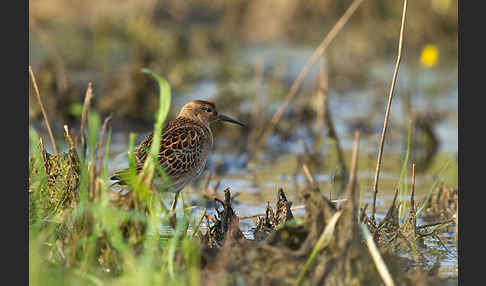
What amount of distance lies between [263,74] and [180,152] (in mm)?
6831

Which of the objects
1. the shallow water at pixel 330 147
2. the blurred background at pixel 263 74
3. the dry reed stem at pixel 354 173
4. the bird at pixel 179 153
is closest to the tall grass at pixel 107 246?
the dry reed stem at pixel 354 173

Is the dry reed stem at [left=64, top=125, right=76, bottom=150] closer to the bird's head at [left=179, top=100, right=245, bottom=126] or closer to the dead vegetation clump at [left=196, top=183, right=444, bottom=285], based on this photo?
the dead vegetation clump at [left=196, top=183, right=444, bottom=285]

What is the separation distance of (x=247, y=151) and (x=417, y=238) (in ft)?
12.8

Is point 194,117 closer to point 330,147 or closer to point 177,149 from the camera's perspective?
point 177,149

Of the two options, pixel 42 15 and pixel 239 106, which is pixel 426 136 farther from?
pixel 42 15

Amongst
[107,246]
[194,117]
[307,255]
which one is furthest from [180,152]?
[307,255]

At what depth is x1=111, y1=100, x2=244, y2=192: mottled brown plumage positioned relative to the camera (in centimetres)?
572

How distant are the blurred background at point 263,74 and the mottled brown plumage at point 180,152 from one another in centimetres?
109

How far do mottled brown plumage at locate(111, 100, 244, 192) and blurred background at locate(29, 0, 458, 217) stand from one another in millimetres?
1085

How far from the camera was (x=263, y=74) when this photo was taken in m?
12.6

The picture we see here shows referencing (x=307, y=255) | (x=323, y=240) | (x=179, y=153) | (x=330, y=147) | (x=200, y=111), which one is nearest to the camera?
(x=323, y=240)

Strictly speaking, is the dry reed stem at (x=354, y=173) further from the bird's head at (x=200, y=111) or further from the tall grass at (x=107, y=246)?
the bird's head at (x=200, y=111)

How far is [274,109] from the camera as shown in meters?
10.8

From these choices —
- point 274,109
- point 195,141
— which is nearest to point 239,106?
point 274,109
